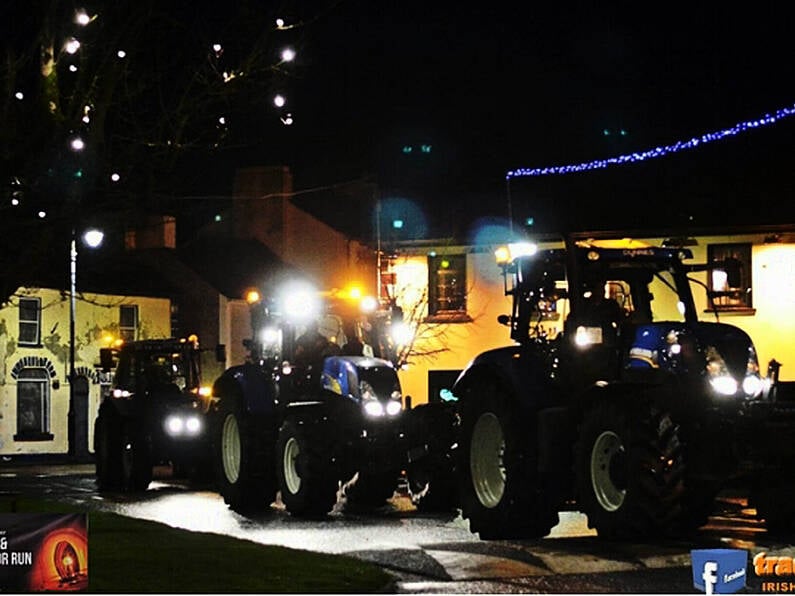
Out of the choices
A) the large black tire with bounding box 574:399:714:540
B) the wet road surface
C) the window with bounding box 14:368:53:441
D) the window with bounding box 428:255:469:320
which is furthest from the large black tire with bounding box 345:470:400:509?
the window with bounding box 14:368:53:441

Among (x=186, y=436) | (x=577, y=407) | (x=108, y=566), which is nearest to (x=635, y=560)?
(x=577, y=407)

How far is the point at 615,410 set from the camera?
15.9 metres

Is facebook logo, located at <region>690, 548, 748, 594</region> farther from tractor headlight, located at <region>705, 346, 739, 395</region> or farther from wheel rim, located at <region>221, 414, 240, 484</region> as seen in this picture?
wheel rim, located at <region>221, 414, 240, 484</region>

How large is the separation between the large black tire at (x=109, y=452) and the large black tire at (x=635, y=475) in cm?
1421

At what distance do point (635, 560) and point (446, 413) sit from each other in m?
5.66

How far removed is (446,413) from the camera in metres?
20.1

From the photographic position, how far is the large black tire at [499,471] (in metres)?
17.0

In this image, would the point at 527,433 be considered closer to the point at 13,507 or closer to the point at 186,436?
the point at 13,507

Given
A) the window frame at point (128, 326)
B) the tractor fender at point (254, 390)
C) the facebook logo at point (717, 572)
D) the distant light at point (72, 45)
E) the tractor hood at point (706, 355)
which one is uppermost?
the distant light at point (72, 45)

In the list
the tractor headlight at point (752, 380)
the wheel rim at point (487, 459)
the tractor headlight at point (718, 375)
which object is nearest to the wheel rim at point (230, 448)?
the wheel rim at point (487, 459)

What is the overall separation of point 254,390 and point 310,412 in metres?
1.53

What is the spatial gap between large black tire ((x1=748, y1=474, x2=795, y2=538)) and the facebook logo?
3203mm

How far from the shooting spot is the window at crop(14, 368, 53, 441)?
48500 millimetres

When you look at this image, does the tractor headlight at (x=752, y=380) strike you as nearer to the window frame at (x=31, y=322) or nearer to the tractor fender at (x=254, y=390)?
the tractor fender at (x=254, y=390)
